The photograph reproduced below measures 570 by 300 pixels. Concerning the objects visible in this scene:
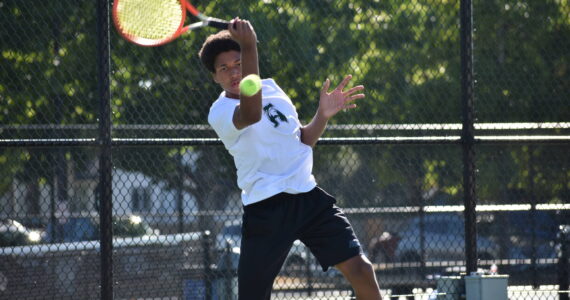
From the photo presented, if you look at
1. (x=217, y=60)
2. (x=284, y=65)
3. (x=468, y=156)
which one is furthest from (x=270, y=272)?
(x=284, y=65)

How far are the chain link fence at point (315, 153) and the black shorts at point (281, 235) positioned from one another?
2617 mm

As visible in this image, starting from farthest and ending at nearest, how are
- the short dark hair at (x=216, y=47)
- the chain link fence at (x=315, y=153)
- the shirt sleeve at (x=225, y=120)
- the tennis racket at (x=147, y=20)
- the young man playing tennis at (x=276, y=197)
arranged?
the chain link fence at (x=315, y=153), the tennis racket at (x=147, y=20), the short dark hair at (x=216, y=47), the young man playing tennis at (x=276, y=197), the shirt sleeve at (x=225, y=120)

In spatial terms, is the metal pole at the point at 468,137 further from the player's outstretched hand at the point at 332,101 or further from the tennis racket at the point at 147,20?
the tennis racket at the point at 147,20

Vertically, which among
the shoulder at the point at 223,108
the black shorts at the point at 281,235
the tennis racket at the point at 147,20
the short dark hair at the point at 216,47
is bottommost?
the black shorts at the point at 281,235

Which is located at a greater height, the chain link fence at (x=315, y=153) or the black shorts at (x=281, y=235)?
the chain link fence at (x=315, y=153)

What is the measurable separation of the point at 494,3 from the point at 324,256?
15.2ft

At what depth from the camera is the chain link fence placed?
6684 mm

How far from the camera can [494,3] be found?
7.65 metres

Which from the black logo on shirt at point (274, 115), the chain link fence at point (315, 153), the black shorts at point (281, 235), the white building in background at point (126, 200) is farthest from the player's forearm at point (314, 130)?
the white building in background at point (126, 200)

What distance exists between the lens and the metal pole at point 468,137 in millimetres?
5305

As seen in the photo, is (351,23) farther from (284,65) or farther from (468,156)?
(468,156)

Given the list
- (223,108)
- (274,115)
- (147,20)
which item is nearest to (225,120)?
(223,108)

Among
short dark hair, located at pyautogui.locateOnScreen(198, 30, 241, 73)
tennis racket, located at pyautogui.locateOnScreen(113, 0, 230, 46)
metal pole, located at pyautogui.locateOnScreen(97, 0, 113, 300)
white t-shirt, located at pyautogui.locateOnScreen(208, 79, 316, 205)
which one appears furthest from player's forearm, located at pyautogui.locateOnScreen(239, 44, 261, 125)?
metal pole, located at pyautogui.locateOnScreen(97, 0, 113, 300)

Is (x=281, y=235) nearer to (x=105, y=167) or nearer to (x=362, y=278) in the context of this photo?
(x=362, y=278)
